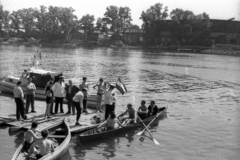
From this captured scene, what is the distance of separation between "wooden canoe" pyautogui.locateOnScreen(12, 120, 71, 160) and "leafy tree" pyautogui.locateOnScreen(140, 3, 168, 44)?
148483 mm

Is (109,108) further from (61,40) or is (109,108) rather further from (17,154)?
(61,40)

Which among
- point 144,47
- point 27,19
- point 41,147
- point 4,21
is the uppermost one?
point 27,19

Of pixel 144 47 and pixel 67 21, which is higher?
pixel 67 21

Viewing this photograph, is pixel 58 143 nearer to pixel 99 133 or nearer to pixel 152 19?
pixel 99 133

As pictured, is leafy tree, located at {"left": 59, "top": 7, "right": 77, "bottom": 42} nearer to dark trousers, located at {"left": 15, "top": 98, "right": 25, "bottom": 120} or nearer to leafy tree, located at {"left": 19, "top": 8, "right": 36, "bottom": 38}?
leafy tree, located at {"left": 19, "top": 8, "right": 36, "bottom": 38}

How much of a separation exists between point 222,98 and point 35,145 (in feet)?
89.1

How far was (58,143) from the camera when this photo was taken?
16.6 metres

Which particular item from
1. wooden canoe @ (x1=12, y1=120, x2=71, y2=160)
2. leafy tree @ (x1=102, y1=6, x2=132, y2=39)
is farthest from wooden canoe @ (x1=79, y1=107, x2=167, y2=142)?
leafy tree @ (x1=102, y1=6, x2=132, y2=39)

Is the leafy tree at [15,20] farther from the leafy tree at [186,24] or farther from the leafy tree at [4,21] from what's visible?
the leafy tree at [186,24]

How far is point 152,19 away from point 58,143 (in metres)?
158

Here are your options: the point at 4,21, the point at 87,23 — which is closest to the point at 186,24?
the point at 87,23

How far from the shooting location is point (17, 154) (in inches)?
545

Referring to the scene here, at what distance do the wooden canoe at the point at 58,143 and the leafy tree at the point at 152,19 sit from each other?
148483 millimetres

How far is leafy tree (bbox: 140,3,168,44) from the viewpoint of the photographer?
164500 millimetres
